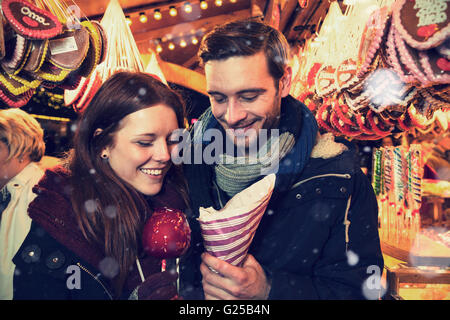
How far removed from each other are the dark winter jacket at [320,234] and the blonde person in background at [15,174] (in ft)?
3.44

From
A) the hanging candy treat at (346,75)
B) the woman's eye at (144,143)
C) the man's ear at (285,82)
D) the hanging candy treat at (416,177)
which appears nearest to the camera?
the woman's eye at (144,143)

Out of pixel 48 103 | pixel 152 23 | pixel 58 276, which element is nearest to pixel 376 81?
pixel 58 276

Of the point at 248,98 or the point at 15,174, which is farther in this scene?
the point at 15,174

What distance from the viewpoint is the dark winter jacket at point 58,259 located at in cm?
137

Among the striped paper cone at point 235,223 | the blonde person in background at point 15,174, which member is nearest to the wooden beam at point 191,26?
the blonde person in background at point 15,174

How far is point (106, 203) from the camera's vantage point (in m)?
1.52

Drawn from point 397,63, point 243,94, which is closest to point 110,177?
point 243,94

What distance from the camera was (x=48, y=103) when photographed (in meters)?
3.68

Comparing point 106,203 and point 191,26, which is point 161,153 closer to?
point 106,203

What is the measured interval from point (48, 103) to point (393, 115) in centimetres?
341

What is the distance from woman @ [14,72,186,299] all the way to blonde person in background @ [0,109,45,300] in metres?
0.65

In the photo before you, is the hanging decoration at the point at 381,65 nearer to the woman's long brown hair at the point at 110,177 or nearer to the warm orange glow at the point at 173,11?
the woman's long brown hair at the point at 110,177

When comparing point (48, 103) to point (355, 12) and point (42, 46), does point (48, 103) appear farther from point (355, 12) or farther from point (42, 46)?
point (355, 12)

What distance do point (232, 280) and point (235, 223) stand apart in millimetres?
243
